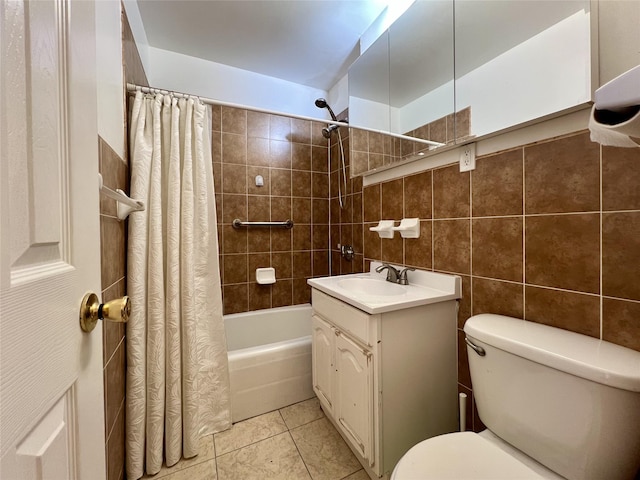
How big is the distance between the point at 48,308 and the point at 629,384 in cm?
112

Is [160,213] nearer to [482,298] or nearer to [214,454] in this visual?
[214,454]

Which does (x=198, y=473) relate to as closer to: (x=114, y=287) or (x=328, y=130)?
(x=114, y=287)

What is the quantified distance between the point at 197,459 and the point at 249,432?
26cm

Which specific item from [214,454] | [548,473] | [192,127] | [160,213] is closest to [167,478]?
[214,454]

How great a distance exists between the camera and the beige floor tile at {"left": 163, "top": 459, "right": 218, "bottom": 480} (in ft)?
3.84

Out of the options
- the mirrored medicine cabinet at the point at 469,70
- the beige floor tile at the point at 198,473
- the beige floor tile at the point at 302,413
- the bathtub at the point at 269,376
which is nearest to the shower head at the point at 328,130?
the mirrored medicine cabinet at the point at 469,70

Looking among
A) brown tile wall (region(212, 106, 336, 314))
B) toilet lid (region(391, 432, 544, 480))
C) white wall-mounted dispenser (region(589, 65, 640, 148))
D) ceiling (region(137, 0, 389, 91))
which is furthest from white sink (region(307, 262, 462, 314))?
ceiling (region(137, 0, 389, 91))

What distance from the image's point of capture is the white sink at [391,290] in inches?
41.7

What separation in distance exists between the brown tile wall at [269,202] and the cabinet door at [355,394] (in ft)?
3.81

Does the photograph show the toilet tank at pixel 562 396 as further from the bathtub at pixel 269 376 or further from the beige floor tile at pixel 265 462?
the bathtub at pixel 269 376

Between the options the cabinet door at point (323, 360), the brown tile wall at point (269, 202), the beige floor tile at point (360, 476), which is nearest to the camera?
the beige floor tile at point (360, 476)

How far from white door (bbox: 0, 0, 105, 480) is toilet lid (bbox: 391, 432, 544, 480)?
74 cm

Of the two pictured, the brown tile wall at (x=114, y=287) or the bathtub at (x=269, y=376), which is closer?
the brown tile wall at (x=114, y=287)

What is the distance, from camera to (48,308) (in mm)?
326
